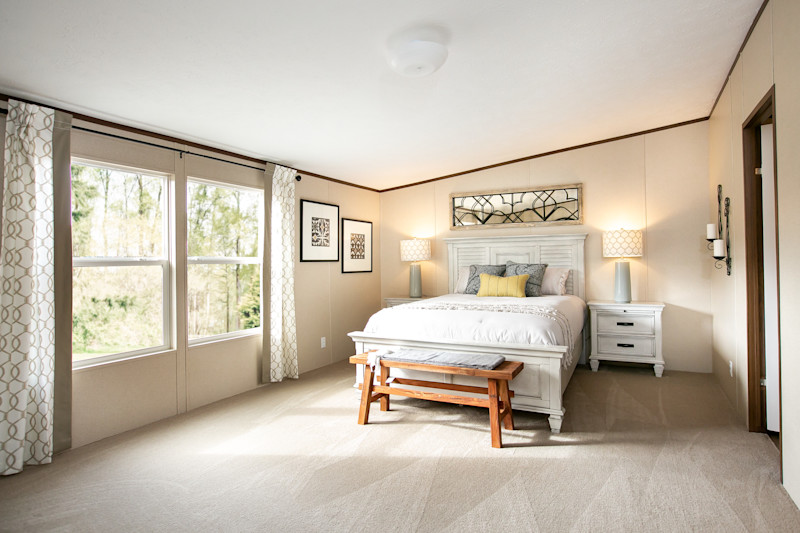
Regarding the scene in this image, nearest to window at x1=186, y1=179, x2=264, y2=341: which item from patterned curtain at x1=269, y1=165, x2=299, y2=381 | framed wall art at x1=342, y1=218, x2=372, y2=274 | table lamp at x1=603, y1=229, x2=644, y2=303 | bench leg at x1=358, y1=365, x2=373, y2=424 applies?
patterned curtain at x1=269, y1=165, x2=299, y2=381

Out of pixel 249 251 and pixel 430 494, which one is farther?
pixel 249 251

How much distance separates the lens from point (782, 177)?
232 centimetres

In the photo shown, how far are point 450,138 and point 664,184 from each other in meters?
2.43

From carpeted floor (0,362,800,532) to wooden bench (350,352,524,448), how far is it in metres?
0.13

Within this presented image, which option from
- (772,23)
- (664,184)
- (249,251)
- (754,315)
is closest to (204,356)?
(249,251)

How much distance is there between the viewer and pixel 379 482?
2.42m

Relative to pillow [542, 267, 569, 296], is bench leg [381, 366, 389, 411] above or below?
below

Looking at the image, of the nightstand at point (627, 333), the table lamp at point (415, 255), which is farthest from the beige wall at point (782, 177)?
the table lamp at point (415, 255)

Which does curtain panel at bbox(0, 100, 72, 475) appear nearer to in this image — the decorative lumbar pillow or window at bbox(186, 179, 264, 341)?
window at bbox(186, 179, 264, 341)

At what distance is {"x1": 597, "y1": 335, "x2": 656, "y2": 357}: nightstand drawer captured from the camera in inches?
181

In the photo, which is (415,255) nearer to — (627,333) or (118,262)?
(627,333)

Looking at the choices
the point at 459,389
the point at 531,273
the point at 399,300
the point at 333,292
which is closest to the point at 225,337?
the point at 333,292

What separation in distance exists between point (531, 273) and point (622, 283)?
926 millimetres

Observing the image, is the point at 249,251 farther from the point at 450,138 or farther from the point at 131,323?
the point at 450,138
